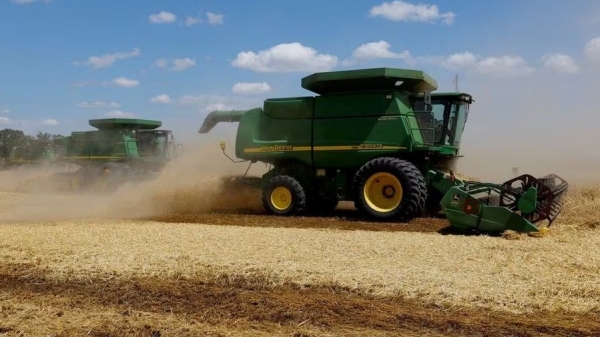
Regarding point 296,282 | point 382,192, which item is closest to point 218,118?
point 382,192

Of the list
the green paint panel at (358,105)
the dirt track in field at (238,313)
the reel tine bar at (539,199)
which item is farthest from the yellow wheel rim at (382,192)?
the dirt track in field at (238,313)

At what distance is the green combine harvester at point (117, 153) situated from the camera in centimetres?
2281

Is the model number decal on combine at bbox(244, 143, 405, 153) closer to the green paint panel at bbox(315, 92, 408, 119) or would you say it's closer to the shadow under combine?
the green paint panel at bbox(315, 92, 408, 119)

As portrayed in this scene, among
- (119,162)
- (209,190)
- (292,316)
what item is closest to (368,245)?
(292,316)

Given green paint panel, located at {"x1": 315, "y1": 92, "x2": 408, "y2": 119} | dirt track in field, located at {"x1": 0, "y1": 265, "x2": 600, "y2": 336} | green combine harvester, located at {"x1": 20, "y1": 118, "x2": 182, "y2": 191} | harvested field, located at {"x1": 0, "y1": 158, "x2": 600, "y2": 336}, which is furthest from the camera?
green combine harvester, located at {"x1": 20, "y1": 118, "x2": 182, "y2": 191}

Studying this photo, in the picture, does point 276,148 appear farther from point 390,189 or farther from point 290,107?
point 390,189

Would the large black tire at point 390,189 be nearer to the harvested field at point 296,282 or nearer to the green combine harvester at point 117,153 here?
the harvested field at point 296,282

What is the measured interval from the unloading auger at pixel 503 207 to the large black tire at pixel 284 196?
3.97m

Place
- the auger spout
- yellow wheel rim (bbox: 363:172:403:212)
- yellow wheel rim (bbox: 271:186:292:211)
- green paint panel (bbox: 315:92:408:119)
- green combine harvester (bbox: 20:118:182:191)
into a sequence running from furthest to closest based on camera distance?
green combine harvester (bbox: 20:118:182:191), the auger spout, yellow wheel rim (bbox: 271:186:292:211), green paint panel (bbox: 315:92:408:119), yellow wheel rim (bbox: 363:172:403:212)

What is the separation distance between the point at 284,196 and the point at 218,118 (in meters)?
3.78

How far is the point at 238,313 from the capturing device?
17.5ft

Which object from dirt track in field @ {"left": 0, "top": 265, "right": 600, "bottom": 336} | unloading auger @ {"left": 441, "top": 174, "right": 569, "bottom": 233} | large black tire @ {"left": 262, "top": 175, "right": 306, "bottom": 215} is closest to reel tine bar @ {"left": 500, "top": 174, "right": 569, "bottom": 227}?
unloading auger @ {"left": 441, "top": 174, "right": 569, "bottom": 233}

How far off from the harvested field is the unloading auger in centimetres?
34

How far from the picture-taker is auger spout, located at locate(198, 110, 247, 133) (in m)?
15.1
